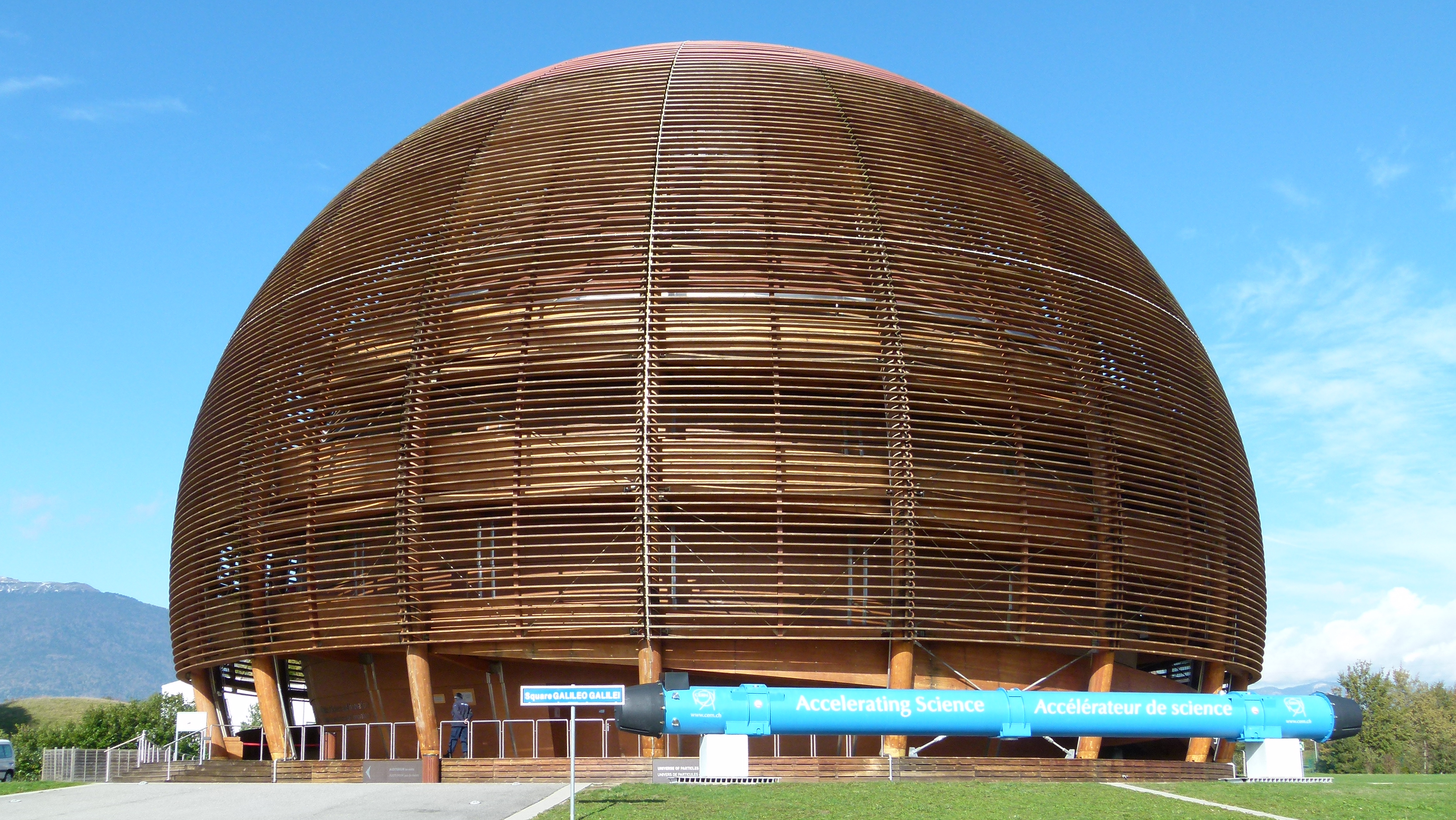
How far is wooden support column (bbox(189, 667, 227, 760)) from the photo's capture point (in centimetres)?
2341

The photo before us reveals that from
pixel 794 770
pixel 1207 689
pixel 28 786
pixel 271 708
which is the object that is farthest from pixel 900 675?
pixel 28 786

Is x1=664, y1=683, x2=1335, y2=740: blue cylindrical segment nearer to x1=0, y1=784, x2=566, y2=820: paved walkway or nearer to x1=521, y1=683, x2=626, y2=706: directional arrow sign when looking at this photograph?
x1=0, y1=784, x2=566, y2=820: paved walkway

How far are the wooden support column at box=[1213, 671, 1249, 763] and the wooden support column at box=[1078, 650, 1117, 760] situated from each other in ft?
13.1

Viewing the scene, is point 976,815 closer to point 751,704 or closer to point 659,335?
point 751,704

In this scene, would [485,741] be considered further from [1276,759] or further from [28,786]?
[1276,759]

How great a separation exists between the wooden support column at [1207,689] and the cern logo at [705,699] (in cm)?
1025

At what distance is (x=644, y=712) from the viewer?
14938 mm

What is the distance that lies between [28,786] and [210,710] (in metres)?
3.90

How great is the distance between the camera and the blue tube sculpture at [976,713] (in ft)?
49.8

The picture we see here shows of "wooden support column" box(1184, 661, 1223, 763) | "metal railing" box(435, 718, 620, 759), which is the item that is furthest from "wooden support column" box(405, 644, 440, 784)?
"wooden support column" box(1184, 661, 1223, 763)

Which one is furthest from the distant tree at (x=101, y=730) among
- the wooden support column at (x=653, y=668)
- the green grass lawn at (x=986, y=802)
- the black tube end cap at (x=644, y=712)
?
the green grass lawn at (x=986, y=802)

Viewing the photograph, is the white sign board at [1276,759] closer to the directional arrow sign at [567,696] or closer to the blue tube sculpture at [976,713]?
the blue tube sculpture at [976,713]

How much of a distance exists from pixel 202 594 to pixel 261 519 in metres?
2.19

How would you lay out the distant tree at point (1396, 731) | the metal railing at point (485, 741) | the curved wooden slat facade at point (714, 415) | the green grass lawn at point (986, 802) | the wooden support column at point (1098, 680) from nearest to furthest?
the green grass lawn at point (986, 802) < the curved wooden slat facade at point (714, 415) < the metal railing at point (485, 741) < the wooden support column at point (1098, 680) < the distant tree at point (1396, 731)
